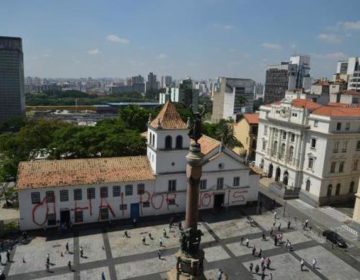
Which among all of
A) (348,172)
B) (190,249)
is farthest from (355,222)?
(190,249)

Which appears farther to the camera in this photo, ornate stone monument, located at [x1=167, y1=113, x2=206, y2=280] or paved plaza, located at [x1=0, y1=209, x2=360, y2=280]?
paved plaza, located at [x1=0, y1=209, x2=360, y2=280]

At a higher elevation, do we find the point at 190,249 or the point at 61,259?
the point at 190,249

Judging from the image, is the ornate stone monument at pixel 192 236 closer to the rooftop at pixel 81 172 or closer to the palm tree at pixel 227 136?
the rooftop at pixel 81 172

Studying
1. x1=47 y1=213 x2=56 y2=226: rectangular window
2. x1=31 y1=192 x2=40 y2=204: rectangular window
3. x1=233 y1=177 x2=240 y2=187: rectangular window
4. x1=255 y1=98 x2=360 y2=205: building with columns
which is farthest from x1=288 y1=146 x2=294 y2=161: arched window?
x1=31 y1=192 x2=40 y2=204: rectangular window

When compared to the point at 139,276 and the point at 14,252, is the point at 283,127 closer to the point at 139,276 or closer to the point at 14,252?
the point at 139,276

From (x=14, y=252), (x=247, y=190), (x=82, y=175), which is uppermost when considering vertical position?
(x=82, y=175)

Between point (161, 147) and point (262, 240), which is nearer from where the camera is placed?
point (262, 240)

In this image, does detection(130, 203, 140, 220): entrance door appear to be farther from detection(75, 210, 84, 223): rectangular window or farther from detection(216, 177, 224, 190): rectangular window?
detection(216, 177, 224, 190): rectangular window
